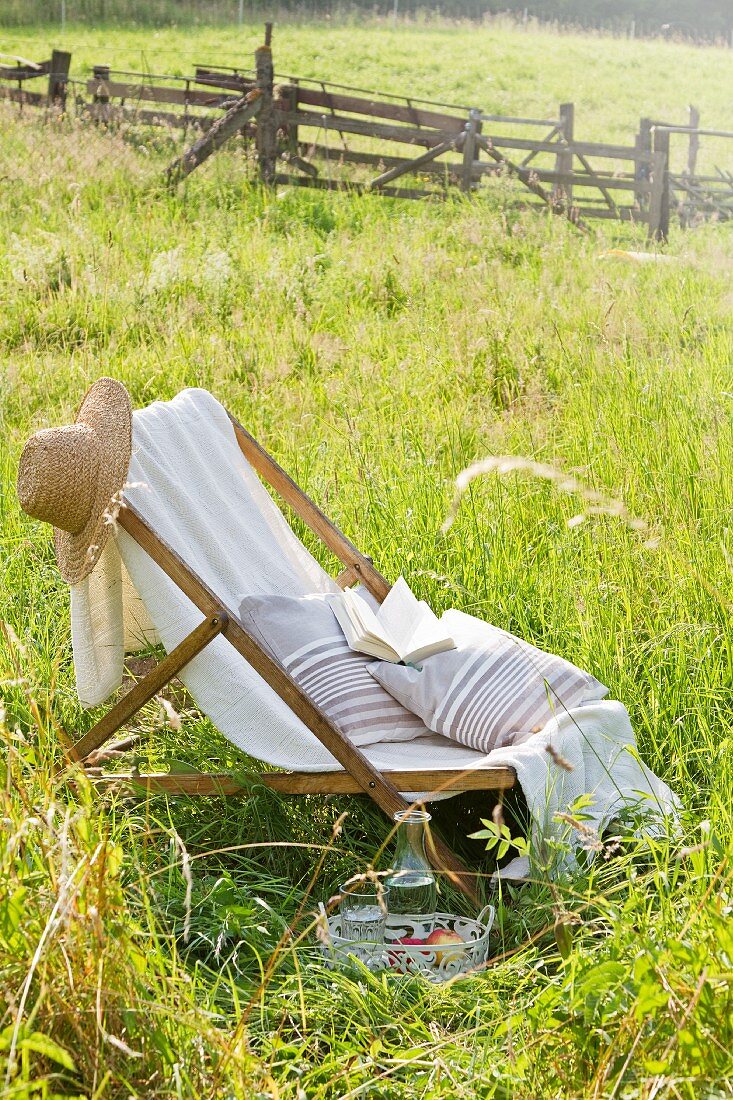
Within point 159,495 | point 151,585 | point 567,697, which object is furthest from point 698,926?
point 159,495

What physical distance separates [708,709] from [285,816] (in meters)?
1.18

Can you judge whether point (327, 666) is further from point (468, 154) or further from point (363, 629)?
point (468, 154)

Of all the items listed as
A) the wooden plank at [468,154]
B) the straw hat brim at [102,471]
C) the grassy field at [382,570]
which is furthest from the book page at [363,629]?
the wooden plank at [468,154]

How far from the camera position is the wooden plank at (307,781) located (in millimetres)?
2686

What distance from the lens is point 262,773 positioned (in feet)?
9.71

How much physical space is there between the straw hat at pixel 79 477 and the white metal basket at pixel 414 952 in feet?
3.67

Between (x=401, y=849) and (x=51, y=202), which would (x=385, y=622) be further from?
(x=51, y=202)

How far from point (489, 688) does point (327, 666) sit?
497mm

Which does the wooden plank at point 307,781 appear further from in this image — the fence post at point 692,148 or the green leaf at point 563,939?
the fence post at point 692,148

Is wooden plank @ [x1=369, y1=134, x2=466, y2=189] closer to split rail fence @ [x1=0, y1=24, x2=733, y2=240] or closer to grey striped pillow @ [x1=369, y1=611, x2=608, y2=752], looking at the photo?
split rail fence @ [x1=0, y1=24, x2=733, y2=240]

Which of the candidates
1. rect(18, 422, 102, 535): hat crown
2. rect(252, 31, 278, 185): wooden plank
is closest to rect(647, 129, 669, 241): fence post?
rect(252, 31, 278, 185): wooden plank

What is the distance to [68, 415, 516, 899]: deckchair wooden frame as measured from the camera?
2.72 metres

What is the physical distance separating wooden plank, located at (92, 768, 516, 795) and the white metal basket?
11.7 inches

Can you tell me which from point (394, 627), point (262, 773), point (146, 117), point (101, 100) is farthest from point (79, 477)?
point (101, 100)
